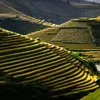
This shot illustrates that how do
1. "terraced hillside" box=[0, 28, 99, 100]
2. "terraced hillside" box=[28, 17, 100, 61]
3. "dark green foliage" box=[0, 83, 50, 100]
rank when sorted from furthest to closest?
1. "terraced hillside" box=[28, 17, 100, 61]
2. "terraced hillside" box=[0, 28, 99, 100]
3. "dark green foliage" box=[0, 83, 50, 100]

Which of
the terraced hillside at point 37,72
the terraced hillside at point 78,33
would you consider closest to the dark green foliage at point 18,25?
the terraced hillside at point 78,33

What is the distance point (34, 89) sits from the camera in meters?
31.3

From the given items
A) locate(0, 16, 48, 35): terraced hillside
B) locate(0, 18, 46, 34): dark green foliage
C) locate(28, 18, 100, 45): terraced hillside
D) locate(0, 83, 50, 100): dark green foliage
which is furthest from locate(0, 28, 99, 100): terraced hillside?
locate(0, 18, 46, 34): dark green foliage

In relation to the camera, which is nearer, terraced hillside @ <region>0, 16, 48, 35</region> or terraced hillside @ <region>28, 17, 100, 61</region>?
terraced hillside @ <region>28, 17, 100, 61</region>

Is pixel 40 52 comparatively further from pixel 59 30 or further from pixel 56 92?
pixel 59 30

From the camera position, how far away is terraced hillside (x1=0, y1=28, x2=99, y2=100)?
3089cm

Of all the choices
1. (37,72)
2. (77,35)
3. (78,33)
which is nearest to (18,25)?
(78,33)

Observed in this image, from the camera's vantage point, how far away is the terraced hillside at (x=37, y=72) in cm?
3089

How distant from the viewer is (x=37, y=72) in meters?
34.0

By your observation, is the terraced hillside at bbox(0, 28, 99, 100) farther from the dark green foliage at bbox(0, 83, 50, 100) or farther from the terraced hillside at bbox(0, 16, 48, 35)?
the terraced hillside at bbox(0, 16, 48, 35)

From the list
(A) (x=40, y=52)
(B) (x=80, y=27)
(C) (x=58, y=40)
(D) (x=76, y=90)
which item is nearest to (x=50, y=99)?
(D) (x=76, y=90)

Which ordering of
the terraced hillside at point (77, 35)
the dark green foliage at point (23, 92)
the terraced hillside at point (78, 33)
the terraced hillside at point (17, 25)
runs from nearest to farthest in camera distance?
the dark green foliage at point (23, 92) < the terraced hillside at point (77, 35) < the terraced hillside at point (78, 33) < the terraced hillside at point (17, 25)

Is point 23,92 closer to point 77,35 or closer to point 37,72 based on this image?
point 37,72

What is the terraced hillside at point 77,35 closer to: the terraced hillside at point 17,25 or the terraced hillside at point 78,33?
the terraced hillside at point 78,33
